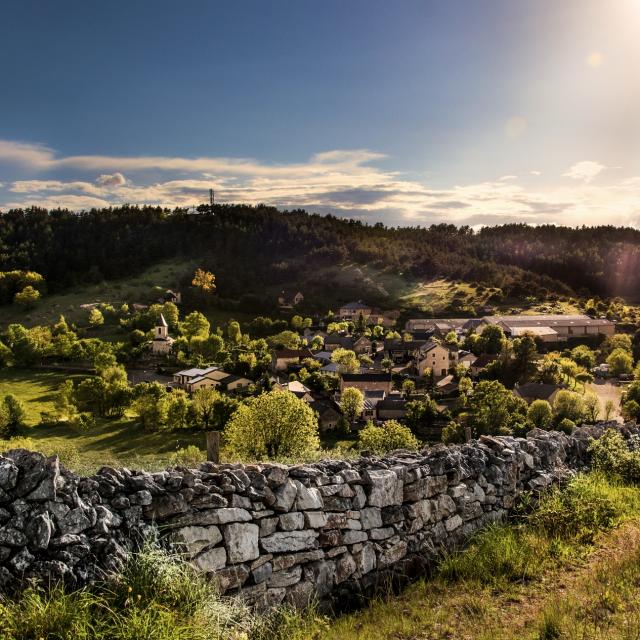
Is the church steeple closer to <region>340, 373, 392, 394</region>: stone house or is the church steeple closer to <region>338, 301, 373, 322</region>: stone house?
<region>340, 373, 392, 394</region>: stone house

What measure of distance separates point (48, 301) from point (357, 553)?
124930mm

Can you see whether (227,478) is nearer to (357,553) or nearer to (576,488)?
(357,553)

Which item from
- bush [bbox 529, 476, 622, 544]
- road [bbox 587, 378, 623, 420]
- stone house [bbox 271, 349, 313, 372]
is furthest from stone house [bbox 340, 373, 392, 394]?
bush [bbox 529, 476, 622, 544]

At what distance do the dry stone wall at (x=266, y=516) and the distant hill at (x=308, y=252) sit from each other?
10871 cm

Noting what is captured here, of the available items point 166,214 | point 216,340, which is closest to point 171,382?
point 216,340

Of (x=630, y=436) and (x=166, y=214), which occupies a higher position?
(x=166, y=214)

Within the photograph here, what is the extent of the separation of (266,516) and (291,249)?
486 ft

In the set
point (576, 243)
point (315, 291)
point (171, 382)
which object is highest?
point (576, 243)

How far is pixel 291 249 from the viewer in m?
152

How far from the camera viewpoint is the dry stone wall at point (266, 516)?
15.5 ft

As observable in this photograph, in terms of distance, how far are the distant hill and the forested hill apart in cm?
30

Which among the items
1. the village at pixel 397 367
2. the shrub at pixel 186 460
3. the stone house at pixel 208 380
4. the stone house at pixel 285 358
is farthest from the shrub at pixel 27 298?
the shrub at pixel 186 460

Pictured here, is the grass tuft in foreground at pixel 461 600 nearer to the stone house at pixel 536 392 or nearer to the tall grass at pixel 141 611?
the tall grass at pixel 141 611

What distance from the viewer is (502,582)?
20.6 feet
